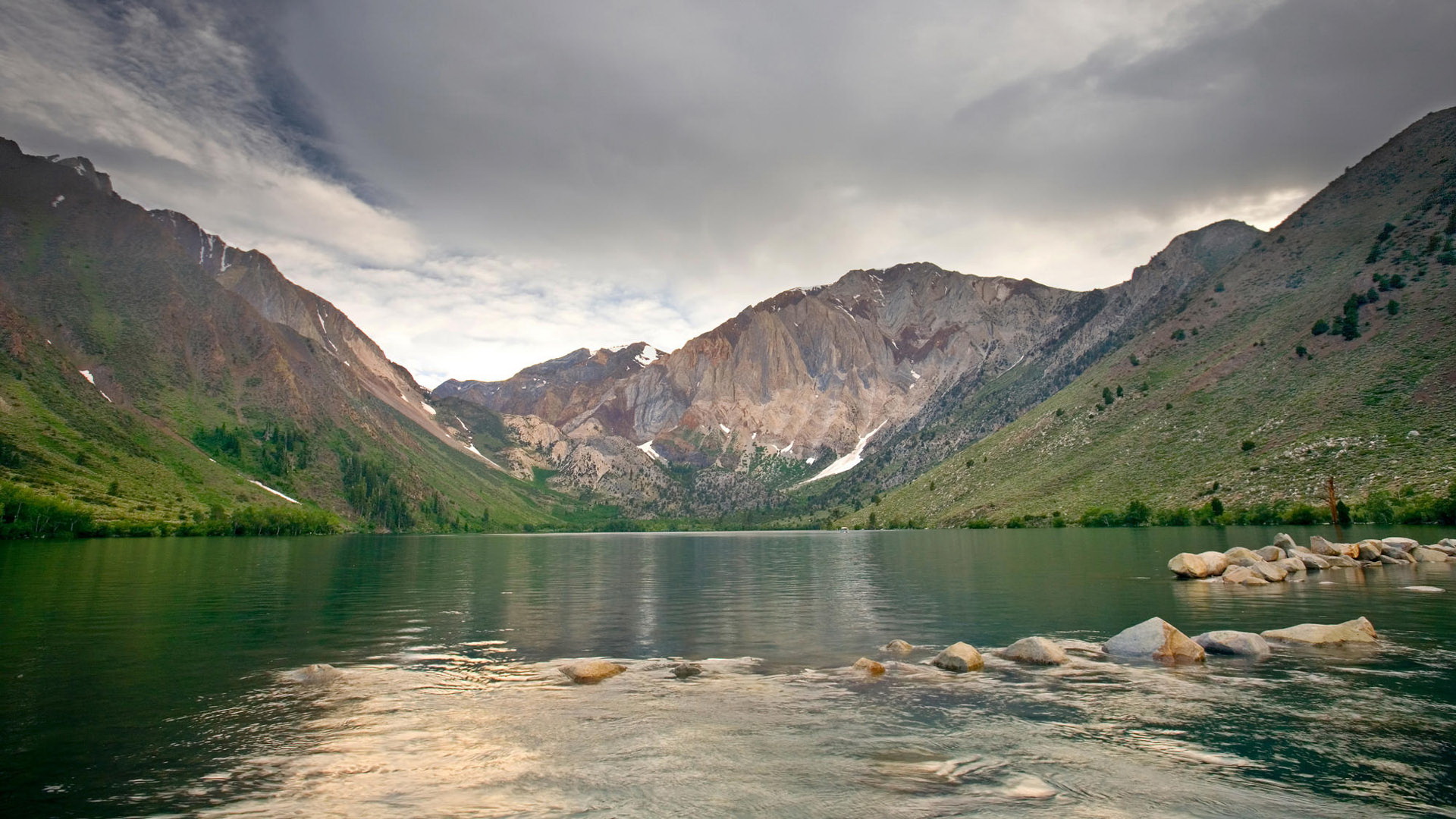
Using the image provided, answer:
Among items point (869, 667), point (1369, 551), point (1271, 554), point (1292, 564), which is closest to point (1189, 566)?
point (1271, 554)

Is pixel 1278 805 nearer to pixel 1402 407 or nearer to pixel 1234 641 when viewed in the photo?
pixel 1234 641

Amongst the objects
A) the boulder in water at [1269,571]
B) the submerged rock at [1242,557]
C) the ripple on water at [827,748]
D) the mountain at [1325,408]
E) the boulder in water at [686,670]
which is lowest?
the boulder in water at [686,670]

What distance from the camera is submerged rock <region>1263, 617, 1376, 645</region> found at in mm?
32438

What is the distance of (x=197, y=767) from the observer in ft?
59.2

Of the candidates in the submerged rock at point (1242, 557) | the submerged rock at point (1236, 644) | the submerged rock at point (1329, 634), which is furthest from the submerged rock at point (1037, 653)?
the submerged rock at point (1242, 557)

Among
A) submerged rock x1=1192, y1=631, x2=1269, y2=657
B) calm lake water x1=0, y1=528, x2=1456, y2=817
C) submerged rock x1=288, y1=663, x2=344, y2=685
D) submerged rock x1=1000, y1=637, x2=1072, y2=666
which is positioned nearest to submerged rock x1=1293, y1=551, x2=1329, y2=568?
calm lake water x1=0, y1=528, x2=1456, y2=817

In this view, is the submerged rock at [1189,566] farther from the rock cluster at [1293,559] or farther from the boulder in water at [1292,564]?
the boulder in water at [1292,564]

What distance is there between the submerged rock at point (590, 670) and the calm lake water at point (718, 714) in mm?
789

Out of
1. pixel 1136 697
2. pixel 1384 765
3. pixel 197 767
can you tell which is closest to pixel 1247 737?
pixel 1384 765

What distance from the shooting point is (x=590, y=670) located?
97.2 ft

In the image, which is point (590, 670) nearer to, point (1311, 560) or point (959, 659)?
point (959, 659)

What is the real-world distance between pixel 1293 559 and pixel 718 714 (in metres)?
62.9

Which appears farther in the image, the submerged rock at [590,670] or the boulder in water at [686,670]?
the boulder in water at [686,670]

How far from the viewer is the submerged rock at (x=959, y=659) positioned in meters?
29.7
